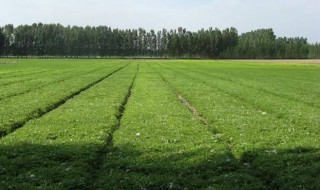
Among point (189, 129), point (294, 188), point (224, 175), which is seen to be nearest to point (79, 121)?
point (189, 129)

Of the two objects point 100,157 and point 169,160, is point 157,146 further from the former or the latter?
point 100,157

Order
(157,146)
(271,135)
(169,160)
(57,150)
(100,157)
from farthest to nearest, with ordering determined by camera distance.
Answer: (271,135) < (157,146) < (57,150) < (100,157) < (169,160)

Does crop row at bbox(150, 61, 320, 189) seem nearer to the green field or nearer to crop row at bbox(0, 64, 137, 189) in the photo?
the green field

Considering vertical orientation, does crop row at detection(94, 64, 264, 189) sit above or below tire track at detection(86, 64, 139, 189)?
above

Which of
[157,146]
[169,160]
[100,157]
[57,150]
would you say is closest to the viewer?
[169,160]

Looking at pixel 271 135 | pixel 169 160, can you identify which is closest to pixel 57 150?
pixel 169 160

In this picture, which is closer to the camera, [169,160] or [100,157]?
[169,160]

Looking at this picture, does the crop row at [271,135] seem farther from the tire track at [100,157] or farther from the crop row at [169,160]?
the tire track at [100,157]

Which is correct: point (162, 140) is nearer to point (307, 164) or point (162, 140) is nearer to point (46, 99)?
point (307, 164)

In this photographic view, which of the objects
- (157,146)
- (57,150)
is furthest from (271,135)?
(57,150)

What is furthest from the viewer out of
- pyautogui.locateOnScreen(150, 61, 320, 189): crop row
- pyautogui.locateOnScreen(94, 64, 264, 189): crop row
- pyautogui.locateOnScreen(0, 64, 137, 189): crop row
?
pyautogui.locateOnScreen(150, 61, 320, 189): crop row

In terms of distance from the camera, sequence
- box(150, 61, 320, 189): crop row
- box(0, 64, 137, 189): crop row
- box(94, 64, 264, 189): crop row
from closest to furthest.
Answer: box(94, 64, 264, 189): crop row
box(0, 64, 137, 189): crop row
box(150, 61, 320, 189): crop row

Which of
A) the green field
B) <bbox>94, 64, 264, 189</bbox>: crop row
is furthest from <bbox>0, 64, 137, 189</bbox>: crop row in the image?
<bbox>94, 64, 264, 189</bbox>: crop row

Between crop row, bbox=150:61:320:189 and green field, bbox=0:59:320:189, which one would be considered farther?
crop row, bbox=150:61:320:189
